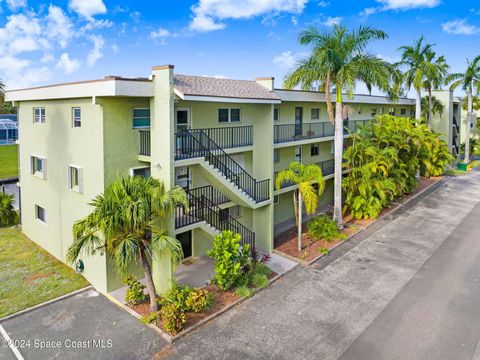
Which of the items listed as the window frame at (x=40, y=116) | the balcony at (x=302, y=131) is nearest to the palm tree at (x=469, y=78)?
the balcony at (x=302, y=131)

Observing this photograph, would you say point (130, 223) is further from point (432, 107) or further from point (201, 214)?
point (432, 107)

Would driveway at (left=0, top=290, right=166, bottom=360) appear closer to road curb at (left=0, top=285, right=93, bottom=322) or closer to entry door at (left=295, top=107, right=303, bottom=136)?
road curb at (left=0, top=285, right=93, bottom=322)

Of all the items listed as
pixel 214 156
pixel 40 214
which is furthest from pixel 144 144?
pixel 40 214

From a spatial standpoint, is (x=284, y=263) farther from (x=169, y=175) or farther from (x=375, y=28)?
(x=375, y=28)

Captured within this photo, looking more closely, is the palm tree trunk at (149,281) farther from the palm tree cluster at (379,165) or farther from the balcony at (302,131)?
the palm tree cluster at (379,165)

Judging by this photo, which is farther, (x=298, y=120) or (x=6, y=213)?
(x=298, y=120)

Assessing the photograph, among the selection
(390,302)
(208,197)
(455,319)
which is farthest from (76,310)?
(455,319)

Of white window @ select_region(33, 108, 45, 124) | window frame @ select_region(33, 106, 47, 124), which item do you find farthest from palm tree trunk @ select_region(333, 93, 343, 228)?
white window @ select_region(33, 108, 45, 124)
